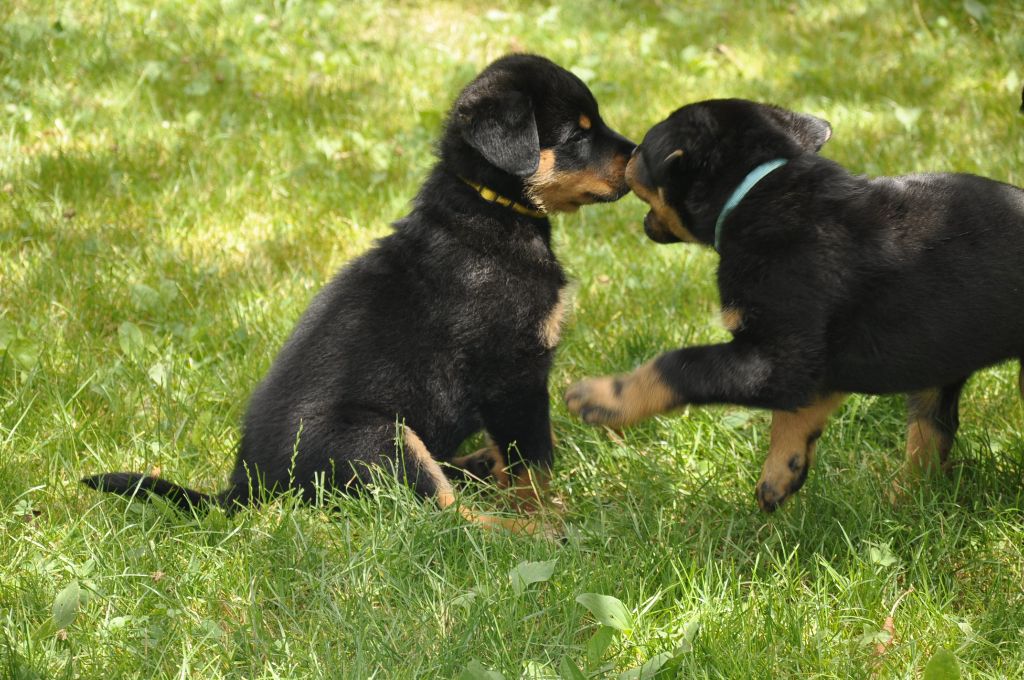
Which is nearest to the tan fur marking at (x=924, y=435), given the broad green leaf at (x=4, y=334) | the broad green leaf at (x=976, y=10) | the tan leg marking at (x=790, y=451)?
the tan leg marking at (x=790, y=451)

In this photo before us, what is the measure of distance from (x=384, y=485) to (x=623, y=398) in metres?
0.72

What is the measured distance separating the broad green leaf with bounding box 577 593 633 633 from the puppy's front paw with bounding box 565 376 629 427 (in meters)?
0.57

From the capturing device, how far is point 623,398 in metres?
2.90

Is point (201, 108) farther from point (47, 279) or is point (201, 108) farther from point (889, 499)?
point (889, 499)

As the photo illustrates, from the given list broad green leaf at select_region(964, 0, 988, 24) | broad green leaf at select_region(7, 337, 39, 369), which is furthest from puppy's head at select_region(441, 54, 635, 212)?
broad green leaf at select_region(964, 0, 988, 24)

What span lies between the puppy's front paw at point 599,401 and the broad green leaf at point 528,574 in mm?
458

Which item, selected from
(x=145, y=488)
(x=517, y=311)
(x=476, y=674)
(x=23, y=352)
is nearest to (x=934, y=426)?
(x=517, y=311)

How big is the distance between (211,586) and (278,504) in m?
0.31

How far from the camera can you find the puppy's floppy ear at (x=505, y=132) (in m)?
3.29

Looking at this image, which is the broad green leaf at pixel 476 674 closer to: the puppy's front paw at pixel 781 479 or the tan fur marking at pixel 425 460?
the tan fur marking at pixel 425 460

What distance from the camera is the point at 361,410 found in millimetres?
3158

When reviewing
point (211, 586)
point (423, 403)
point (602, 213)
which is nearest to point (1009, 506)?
point (423, 403)

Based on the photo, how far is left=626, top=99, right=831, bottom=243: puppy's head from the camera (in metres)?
2.93

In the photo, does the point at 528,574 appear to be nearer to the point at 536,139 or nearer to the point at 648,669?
the point at 648,669
